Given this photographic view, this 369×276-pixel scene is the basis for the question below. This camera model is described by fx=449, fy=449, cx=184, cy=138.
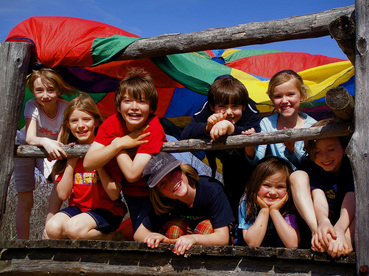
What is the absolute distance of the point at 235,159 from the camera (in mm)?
3805

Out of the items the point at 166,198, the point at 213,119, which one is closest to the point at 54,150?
the point at 166,198

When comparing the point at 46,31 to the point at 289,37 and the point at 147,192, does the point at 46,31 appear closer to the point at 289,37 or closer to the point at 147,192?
the point at 147,192

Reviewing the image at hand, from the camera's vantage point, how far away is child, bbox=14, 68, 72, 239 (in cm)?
397

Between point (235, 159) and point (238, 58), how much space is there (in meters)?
3.06

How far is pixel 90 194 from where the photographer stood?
372 centimetres

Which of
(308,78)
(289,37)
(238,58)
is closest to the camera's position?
(289,37)

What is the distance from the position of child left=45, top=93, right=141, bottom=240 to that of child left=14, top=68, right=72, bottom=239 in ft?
0.68

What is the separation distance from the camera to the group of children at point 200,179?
10.2 feet

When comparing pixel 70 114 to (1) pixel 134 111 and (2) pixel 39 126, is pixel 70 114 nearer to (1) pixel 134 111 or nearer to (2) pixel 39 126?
(2) pixel 39 126

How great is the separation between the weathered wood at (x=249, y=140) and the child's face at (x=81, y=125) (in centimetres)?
26

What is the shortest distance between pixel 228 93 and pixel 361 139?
1.25 metres

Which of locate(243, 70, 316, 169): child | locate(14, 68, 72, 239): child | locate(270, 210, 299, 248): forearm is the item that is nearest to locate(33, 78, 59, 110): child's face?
locate(14, 68, 72, 239): child

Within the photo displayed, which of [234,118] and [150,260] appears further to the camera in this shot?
[234,118]

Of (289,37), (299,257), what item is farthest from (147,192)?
(289,37)
